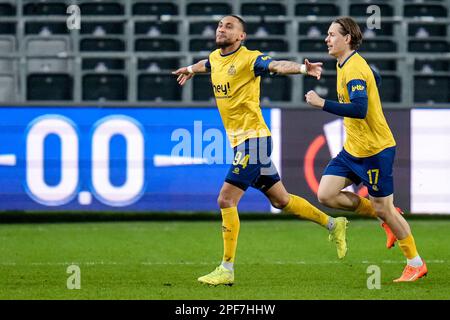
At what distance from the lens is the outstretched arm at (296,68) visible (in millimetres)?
8305

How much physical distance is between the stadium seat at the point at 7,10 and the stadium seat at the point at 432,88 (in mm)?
5727

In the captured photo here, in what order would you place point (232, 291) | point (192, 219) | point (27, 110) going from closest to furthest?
point (232, 291)
point (27, 110)
point (192, 219)

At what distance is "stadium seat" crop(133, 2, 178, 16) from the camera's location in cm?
1644

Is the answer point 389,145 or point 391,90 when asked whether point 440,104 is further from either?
point 389,145

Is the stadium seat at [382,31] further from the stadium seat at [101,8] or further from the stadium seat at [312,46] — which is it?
the stadium seat at [101,8]

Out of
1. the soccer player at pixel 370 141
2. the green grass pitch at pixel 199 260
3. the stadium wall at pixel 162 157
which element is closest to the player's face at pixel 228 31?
the soccer player at pixel 370 141

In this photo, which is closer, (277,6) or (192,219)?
(192,219)

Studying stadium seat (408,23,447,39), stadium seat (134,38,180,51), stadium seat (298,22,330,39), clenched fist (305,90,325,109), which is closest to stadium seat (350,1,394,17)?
stadium seat (408,23,447,39)

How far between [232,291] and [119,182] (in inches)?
240

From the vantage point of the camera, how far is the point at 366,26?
15.8 m

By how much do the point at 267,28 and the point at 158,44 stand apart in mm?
1599

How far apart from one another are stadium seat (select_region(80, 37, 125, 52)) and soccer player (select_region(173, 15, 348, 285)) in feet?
22.4

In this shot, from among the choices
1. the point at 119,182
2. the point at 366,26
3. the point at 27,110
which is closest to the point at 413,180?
the point at 366,26

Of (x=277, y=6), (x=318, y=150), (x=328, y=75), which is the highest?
(x=277, y=6)
